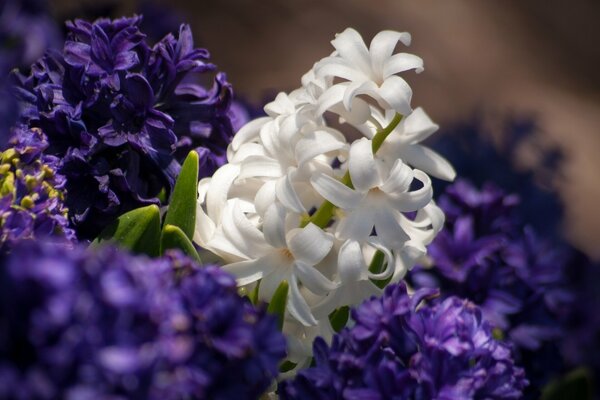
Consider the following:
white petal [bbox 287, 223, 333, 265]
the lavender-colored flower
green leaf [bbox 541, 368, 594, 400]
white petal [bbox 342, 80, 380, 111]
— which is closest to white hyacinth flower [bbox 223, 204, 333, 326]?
white petal [bbox 287, 223, 333, 265]

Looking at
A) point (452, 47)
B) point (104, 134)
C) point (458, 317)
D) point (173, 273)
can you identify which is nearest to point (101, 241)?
point (104, 134)

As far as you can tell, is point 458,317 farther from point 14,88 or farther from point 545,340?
point 14,88

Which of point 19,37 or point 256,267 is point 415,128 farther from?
point 19,37

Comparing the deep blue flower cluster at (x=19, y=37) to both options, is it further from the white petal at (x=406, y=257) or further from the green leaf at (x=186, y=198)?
the white petal at (x=406, y=257)

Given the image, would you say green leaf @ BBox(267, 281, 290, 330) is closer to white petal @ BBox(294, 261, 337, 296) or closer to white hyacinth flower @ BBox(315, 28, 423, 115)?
white petal @ BBox(294, 261, 337, 296)

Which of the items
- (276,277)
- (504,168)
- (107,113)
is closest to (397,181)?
(276,277)

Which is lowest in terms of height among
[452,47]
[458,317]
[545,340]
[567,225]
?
[452,47]
